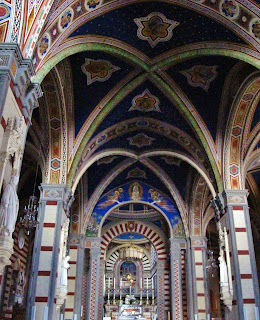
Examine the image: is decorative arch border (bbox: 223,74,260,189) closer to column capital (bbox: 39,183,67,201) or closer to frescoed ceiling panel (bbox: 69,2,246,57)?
frescoed ceiling panel (bbox: 69,2,246,57)

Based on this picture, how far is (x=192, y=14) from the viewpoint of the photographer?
879 centimetres

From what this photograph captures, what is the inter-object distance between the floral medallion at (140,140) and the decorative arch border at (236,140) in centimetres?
382

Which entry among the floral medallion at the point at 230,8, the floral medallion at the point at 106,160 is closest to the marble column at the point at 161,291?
the floral medallion at the point at 106,160

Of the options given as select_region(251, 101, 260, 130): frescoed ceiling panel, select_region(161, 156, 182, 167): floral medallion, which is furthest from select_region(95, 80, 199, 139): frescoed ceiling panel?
select_region(161, 156, 182, 167): floral medallion

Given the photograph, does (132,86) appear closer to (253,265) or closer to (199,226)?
(253,265)

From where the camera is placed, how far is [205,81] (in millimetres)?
10891

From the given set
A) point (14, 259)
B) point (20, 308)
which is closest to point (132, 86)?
point (14, 259)

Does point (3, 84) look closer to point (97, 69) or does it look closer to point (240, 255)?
point (97, 69)

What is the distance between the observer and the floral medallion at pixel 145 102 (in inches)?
471

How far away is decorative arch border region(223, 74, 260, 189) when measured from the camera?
35.3 ft

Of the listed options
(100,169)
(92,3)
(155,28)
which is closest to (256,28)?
(155,28)

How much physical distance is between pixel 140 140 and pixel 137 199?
445 centimetres

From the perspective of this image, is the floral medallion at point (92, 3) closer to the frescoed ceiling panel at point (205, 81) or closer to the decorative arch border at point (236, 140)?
the frescoed ceiling panel at point (205, 81)

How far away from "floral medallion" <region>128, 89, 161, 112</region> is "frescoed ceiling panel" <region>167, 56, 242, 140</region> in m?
1.17
